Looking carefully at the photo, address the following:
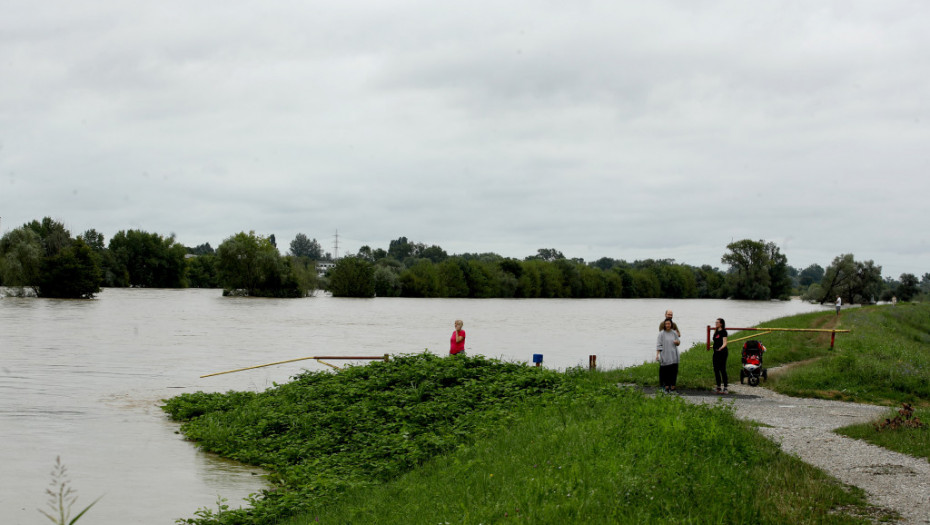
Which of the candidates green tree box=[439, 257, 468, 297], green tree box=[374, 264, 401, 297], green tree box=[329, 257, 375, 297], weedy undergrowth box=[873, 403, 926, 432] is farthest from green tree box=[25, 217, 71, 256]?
weedy undergrowth box=[873, 403, 926, 432]

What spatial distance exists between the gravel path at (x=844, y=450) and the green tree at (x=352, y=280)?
112 meters

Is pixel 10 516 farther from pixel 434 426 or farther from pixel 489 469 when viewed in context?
pixel 489 469

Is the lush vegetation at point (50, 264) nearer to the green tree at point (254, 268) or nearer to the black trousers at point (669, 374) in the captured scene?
the green tree at point (254, 268)

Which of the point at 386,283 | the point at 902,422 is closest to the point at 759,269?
the point at 386,283

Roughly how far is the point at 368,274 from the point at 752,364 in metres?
110

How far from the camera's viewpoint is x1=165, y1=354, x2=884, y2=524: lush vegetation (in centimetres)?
800

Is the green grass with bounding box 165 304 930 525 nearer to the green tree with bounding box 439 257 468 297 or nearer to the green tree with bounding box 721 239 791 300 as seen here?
the green tree with bounding box 439 257 468 297

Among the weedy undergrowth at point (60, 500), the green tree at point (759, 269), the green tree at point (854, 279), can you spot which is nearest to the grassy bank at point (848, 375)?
the weedy undergrowth at point (60, 500)

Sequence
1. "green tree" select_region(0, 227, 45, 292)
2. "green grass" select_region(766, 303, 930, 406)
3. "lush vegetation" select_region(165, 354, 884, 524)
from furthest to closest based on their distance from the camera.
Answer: "green tree" select_region(0, 227, 45, 292) → "green grass" select_region(766, 303, 930, 406) → "lush vegetation" select_region(165, 354, 884, 524)

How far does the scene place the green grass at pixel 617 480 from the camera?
7699 millimetres

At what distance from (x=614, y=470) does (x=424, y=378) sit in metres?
9.71

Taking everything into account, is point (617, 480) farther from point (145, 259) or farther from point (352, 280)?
point (145, 259)

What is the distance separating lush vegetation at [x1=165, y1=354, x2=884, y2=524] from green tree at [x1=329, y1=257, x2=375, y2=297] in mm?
107154

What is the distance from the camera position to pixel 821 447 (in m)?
11.7
